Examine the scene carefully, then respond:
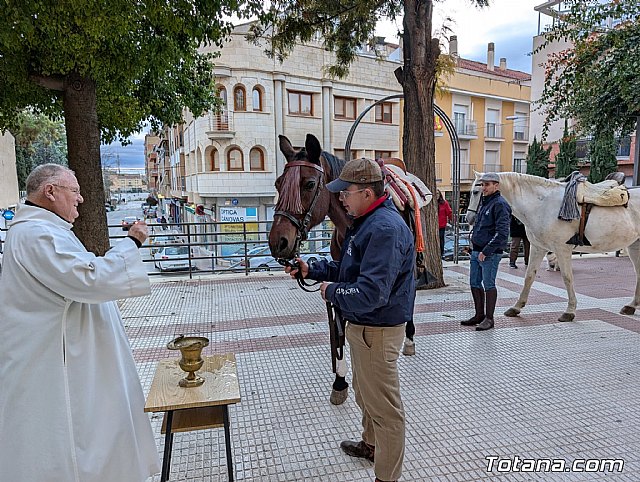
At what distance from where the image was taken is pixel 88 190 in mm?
6160

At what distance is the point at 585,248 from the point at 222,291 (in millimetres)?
5681

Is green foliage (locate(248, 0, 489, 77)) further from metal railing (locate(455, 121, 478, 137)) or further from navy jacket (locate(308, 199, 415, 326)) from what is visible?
metal railing (locate(455, 121, 478, 137))

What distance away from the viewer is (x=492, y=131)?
2638cm

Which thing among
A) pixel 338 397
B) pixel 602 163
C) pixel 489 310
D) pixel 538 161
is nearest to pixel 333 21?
pixel 489 310

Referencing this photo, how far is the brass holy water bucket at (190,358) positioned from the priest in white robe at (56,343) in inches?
14.5

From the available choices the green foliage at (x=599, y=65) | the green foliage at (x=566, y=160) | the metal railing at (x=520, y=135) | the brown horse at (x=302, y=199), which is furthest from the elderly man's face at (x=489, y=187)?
the metal railing at (x=520, y=135)

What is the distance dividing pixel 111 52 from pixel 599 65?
8.72 meters

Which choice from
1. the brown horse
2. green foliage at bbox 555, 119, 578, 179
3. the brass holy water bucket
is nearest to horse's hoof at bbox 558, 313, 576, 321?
the brown horse

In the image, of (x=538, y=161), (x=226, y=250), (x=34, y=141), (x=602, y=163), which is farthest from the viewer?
(x=34, y=141)

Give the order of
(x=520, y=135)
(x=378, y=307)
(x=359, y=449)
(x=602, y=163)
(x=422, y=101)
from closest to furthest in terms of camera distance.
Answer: (x=378, y=307)
(x=359, y=449)
(x=422, y=101)
(x=602, y=163)
(x=520, y=135)

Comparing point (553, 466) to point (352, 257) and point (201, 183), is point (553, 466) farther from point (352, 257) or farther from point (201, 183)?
point (201, 183)

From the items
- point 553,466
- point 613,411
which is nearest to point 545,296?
point 613,411

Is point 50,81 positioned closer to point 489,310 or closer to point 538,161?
point 489,310

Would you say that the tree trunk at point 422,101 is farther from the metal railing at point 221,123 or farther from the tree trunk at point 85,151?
the metal railing at point 221,123
